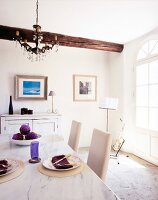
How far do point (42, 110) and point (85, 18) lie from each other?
233 centimetres

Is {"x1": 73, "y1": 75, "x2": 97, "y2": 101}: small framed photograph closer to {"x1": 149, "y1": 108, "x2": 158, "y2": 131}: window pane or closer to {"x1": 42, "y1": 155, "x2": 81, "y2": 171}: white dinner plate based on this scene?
{"x1": 149, "y1": 108, "x2": 158, "y2": 131}: window pane

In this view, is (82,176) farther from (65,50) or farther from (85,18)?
(65,50)

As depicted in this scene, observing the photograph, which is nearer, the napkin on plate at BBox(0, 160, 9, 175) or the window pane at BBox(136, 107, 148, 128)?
the napkin on plate at BBox(0, 160, 9, 175)

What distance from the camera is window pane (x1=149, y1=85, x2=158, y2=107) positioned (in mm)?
3301

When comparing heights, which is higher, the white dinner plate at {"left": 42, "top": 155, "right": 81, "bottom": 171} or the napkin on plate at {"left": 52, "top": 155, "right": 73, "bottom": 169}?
the napkin on plate at {"left": 52, "top": 155, "right": 73, "bottom": 169}

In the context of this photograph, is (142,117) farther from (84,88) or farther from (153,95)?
(84,88)

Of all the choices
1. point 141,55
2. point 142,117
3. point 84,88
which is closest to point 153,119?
point 142,117

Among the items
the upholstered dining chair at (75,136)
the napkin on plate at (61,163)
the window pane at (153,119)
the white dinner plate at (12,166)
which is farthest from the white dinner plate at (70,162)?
the window pane at (153,119)

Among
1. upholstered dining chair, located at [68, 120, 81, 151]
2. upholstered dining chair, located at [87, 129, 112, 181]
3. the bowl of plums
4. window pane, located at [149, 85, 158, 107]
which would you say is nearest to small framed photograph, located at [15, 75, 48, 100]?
upholstered dining chair, located at [68, 120, 81, 151]

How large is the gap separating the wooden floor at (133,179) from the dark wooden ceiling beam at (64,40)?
2.54m

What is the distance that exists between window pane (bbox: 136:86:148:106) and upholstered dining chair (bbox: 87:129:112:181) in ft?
7.31

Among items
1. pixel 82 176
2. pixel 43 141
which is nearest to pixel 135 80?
pixel 43 141

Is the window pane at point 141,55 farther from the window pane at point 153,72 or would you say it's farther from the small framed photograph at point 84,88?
the small framed photograph at point 84,88

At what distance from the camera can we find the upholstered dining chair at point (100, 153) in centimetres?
147
